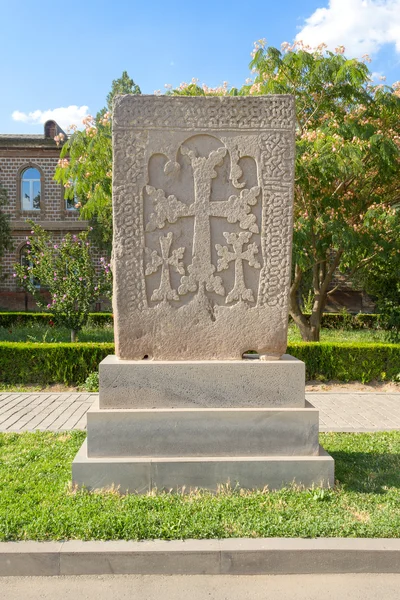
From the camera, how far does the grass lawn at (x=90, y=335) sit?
42.8 feet

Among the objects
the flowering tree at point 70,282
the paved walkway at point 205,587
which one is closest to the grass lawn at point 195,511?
the paved walkway at point 205,587

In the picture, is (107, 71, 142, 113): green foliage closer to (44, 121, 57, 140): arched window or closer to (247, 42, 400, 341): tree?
(44, 121, 57, 140): arched window

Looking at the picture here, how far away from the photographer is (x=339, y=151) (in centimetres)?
808

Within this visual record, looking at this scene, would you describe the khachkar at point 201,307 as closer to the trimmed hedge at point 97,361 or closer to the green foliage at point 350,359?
the trimmed hedge at point 97,361

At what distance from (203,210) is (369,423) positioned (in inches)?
146

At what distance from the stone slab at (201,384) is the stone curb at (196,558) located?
3.45 ft

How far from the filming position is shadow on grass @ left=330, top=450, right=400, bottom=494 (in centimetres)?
392

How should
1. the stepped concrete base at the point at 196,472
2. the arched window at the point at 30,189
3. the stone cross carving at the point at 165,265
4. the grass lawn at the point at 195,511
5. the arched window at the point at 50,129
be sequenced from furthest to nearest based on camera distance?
1. the arched window at the point at 30,189
2. the arched window at the point at 50,129
3. the stone cross carving at the point at 165,265
4. the stepped concrete base at the point at 196,472
5. the grass lawn at the point at 195,511

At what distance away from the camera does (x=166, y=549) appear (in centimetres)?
295

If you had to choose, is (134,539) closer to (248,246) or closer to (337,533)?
(337,533)

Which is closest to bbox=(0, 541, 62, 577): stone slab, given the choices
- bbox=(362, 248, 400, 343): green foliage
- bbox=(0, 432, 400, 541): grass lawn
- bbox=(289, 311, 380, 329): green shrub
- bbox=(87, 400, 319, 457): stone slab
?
bbox=(0, 432, 400, 541): grass lawn

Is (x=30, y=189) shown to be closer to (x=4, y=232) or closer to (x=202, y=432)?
(x=4, y=232)

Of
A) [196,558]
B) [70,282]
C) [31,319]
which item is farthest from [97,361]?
[31,319]

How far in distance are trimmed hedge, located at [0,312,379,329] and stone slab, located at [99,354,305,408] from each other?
11996 mm
